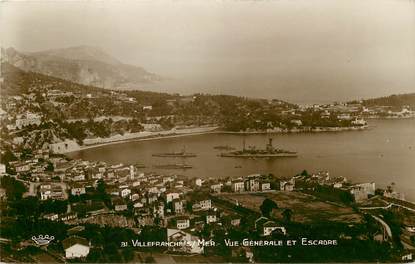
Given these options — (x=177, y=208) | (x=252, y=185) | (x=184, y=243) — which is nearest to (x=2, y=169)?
(x=177, y=208)

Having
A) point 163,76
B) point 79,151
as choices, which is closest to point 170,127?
point 163,76

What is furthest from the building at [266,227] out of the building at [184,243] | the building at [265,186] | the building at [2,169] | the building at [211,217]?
the building at [2,169]

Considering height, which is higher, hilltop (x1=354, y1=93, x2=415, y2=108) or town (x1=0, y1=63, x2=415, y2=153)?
hilltop (x1=354, y1=93, x2=415, y2=108)

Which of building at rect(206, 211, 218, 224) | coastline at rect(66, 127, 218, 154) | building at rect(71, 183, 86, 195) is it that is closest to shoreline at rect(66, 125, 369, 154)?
coastline at rect(66, 127, 218, 154)

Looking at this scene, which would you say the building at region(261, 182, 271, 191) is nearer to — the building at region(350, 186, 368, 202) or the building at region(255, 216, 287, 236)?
the building at region(255, 216, 287, 236)

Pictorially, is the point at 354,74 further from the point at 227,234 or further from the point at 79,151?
the point at 79,151

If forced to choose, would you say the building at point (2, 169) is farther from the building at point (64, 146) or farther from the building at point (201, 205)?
the building at point (201, 205)

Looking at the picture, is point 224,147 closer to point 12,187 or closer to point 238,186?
point 238,186

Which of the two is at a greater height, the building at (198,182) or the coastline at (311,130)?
the coastline at (311,130)
